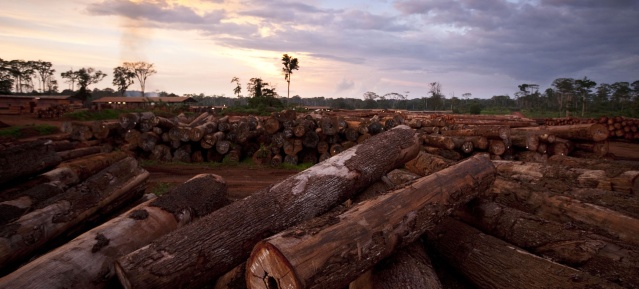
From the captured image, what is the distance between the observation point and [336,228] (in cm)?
240

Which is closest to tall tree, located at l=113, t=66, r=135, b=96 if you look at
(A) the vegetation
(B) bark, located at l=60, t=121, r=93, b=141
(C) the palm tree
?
(A) the vegetation

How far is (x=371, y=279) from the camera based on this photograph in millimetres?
2691

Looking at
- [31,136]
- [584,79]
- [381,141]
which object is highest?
[584,79]

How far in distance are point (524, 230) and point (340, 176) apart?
69.3 inches

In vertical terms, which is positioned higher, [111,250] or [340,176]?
[340,176]

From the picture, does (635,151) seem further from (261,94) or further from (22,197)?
(261,94)

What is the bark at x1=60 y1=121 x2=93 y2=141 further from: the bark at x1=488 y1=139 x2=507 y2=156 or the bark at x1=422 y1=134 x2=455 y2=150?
the bark at x1=488 y1=139 x2=507 y2=156

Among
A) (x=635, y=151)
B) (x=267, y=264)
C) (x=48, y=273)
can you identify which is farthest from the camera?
(x=635, y=151)

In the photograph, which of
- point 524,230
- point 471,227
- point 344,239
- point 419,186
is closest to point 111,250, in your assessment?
point 344,239

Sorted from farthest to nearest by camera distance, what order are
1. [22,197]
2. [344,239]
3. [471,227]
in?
1. [22,197]
2. [471,227]
3. [344,239]

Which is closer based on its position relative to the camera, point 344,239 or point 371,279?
point 344,239

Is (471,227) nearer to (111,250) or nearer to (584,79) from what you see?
(111,250)

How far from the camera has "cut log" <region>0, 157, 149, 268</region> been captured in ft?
10.0

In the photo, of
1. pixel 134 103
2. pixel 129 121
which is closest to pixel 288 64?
pixel 134 103
